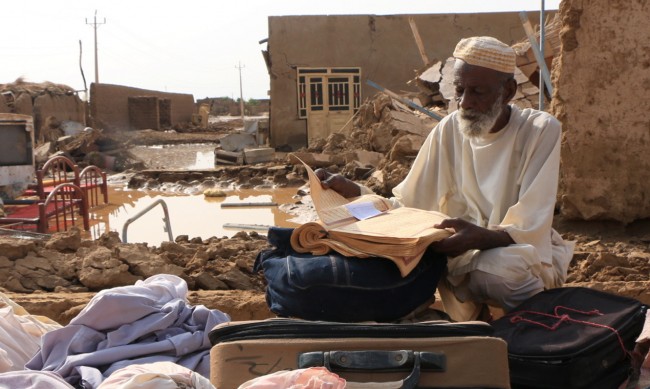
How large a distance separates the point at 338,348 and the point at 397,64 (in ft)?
65.5

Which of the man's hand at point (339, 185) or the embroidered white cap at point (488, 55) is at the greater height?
the embroidered white cap at point (488, 55)

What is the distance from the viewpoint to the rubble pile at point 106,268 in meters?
4.39

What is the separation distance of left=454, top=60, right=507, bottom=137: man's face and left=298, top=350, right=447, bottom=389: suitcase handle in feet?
4.39

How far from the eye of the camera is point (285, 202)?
13312 millimetres

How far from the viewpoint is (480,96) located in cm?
311

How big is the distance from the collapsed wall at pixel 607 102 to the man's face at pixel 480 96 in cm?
330

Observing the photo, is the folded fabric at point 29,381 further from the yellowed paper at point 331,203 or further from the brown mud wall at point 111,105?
the brown mud wall at point 111,105

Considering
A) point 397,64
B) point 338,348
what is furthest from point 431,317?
point 397,64

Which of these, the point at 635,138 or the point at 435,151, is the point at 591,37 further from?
the point at 435,151

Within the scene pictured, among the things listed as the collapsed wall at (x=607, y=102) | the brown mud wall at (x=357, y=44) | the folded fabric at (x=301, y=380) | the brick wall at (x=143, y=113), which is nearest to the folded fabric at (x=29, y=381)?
the folded fabric at (x=301, y=380)

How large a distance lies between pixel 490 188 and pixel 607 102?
3.36 m

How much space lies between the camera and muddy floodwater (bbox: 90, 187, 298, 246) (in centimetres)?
1070

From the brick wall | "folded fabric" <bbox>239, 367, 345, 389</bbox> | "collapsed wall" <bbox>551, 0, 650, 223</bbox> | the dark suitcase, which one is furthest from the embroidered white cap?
the brick wall

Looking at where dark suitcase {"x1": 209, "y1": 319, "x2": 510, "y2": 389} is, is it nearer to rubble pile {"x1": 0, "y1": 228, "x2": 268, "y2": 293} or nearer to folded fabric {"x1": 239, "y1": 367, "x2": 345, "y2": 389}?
folded fabric {"x1": 239, "y1": 367, "x2": 345, "y2": 389}
